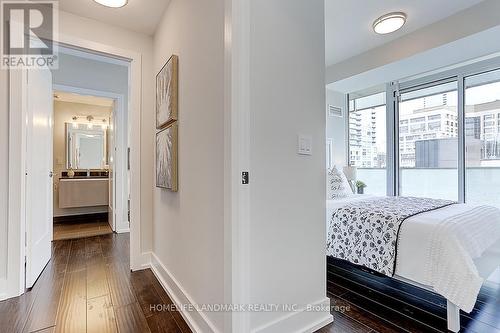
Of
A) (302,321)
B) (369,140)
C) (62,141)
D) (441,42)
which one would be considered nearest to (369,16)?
(441,42)

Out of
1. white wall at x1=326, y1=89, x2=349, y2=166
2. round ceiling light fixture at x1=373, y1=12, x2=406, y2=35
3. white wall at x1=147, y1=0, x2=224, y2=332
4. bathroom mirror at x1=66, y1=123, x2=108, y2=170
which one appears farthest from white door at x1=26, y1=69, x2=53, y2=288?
white wall at x1=326, y1=89, x2=349, y2=166

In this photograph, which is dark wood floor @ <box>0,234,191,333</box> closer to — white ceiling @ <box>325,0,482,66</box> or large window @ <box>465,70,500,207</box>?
white ceiling @ <box>325,0,482,66</box>

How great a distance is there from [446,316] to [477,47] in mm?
3168

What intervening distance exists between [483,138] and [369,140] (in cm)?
171

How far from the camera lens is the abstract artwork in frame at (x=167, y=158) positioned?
2014 millimetres

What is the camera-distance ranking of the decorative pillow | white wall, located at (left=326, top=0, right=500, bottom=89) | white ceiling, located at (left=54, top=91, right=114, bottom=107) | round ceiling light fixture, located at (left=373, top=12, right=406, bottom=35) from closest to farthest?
white wall, located at (left=326, top=0, right=500, bottom=89) < round ceiling light fixture, located at (left=373, top=12, right=406, bottom=35) < the decorative pillow < white ceiling, located at (left=54, top=91, right=114, bottom=107)

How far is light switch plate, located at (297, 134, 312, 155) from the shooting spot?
1.61 m

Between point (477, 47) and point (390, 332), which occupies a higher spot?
point (477, 47)

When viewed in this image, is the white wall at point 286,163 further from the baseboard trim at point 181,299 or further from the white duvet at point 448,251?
the white duvet at point 448,251

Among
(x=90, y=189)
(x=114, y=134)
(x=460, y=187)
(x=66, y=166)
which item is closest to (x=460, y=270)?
(x=460, y=187)

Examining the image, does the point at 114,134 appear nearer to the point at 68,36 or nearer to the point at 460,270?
the point at 68,36

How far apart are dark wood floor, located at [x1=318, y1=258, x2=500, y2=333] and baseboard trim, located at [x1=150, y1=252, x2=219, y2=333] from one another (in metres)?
0.74

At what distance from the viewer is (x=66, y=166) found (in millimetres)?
4934

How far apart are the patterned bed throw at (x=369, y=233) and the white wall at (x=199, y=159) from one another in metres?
1.37
